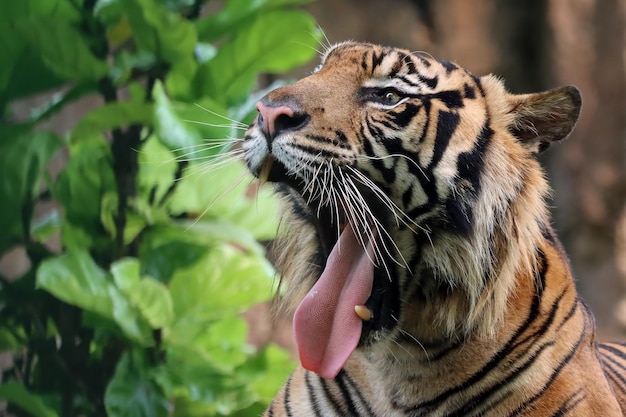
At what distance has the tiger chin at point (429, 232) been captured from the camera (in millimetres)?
1390

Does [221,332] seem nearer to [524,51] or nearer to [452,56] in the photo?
[452,56]

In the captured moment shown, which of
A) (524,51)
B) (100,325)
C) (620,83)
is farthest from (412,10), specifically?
(100,325)

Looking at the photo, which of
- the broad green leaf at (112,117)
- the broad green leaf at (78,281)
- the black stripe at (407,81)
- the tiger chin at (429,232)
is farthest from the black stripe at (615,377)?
the broad green leaf at (112,117)

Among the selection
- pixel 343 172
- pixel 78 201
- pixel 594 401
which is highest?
pixel 343 172

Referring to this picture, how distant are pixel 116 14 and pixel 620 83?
2690 millimetres

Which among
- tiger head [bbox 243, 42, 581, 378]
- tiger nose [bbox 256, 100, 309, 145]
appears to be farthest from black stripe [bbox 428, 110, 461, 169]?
tiger nose [bbox 256, 100, 309, 145]

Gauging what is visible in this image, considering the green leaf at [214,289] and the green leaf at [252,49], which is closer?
the green leaf at [214,289]

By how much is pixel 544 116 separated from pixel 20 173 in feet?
5.17

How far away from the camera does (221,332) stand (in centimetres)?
275

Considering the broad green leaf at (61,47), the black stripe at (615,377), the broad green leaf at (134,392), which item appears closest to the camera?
the black stripe at (615,377)

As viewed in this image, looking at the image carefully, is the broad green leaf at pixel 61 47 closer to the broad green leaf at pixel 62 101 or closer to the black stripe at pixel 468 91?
the broad green leaf at pixel 62 101

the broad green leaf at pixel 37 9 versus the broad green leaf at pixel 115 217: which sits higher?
the broad green leaf at pixel 37 9

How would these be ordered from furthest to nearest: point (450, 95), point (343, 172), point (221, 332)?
point (221, 332)
point (450, 95)
point (343, 172)

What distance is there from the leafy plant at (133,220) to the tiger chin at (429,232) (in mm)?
879
